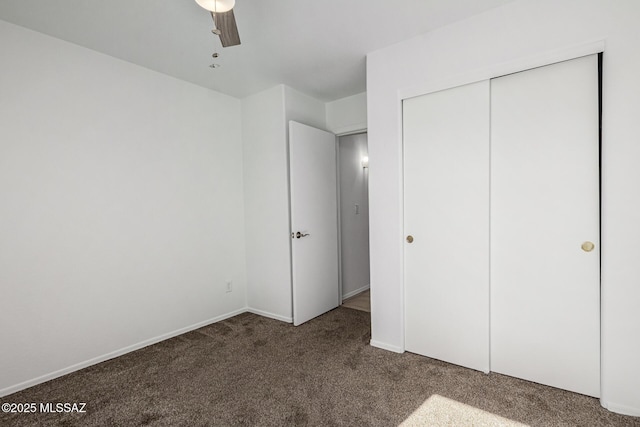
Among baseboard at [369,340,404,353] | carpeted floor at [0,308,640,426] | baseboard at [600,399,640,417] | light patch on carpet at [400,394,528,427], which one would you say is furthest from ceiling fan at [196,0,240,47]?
baseboard at [600,399,640,417]

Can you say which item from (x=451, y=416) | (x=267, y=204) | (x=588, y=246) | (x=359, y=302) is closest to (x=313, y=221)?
(x=267, y=204)

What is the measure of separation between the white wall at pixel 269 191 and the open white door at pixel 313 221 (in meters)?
0.17

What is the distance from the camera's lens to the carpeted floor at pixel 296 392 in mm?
1834

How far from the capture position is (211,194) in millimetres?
3459

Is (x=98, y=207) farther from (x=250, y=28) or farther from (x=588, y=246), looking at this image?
(x=588, y=246)

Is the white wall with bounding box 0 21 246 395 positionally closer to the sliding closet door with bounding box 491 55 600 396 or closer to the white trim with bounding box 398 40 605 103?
the white trim with bounding box 398 40 605 103

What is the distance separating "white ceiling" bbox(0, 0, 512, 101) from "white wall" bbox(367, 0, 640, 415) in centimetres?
18

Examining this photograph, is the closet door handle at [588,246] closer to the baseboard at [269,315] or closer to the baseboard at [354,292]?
Answer: the baseboard at [269,315]

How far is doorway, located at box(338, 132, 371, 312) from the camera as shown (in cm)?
412

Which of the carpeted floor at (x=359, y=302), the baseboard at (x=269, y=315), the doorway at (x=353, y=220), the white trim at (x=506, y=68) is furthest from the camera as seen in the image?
the doorway at (x=353, y=220)

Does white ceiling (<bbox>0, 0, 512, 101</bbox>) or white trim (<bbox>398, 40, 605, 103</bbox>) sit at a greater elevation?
white ceiling (<bbox>0, 0, 512, 101</bbox>)

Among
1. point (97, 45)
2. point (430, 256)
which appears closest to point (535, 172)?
point (430, 256)

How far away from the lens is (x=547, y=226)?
2.05 m

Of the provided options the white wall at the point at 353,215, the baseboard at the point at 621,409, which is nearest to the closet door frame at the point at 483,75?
the baseboard at the point at 621,409
